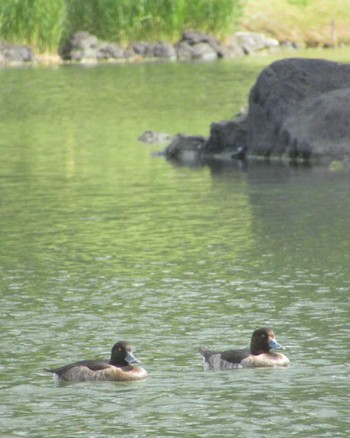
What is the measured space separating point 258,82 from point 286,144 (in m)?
1.91

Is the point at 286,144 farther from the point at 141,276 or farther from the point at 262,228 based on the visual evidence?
the point at 141,276

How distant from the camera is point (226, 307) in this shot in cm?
Result: 2077

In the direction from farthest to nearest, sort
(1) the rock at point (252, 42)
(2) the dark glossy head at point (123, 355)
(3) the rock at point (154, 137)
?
1. (1) the rock at point (252, 42)
2. (3) the rock at point (154, 137)
3. (2) the dark glossy head at point (123, 355)

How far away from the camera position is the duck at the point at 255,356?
16859 millimetres

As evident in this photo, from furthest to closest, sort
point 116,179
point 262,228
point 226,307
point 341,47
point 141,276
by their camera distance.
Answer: point 341,47 < point 116,179 < point 262,228 < point 141,276 < point 226,307

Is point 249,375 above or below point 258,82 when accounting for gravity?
below

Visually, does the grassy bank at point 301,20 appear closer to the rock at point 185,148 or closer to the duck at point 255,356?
the rock at point 185,148

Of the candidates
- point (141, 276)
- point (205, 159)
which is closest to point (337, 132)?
point (205, 159)

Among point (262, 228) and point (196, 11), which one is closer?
point (262, 228)

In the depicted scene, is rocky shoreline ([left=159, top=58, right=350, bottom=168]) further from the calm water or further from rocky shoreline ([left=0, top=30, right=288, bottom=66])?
rocky shoreline ([left=0, top=30, right=288, bottom=66])

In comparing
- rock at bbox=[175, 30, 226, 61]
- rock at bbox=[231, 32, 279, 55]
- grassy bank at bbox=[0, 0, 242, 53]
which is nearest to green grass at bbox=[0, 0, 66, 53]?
grassy bank at bbox=[0, 0, 242, 53]

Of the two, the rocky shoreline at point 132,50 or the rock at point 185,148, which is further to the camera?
the rocky shoreline at point 132,50

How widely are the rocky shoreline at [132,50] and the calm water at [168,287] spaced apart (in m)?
52.5

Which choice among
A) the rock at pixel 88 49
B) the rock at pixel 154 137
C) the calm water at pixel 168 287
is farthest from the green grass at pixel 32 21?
the calm water at pixel 168 287
